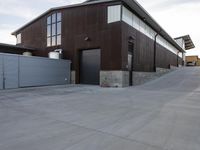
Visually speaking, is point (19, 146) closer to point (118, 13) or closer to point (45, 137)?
point (45, 137)

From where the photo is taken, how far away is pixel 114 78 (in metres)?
14.8

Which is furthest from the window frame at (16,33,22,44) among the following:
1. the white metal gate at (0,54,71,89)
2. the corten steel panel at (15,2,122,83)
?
the white metal gate at (0,54,71,89)

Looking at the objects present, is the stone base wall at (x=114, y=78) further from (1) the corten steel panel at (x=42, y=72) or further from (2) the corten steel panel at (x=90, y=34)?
(1) the corten steel panel at (x=42, y=72)

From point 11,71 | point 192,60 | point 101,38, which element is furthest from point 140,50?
point 192,60

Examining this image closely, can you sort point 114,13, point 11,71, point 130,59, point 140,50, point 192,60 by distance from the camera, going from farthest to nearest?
1. point 192,60
2. point 140,50
3. point 130,59
4. point 114,13
5. point 11,71

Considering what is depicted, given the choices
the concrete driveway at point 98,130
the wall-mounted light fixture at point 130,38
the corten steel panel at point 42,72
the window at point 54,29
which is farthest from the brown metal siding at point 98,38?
the concrete driveway at point 98,130

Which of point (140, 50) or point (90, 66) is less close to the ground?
point (140, 50)

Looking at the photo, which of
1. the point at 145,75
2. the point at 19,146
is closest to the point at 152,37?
the point at 145,75

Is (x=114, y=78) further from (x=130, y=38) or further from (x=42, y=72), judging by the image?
(x=42, y=72)

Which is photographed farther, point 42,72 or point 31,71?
point 42,72

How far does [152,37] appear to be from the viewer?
867 inches

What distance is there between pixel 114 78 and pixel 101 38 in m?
3.77

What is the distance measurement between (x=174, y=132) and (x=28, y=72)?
A: 1205 centimetres

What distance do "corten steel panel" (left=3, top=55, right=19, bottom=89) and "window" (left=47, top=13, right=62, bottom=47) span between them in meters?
7.06
